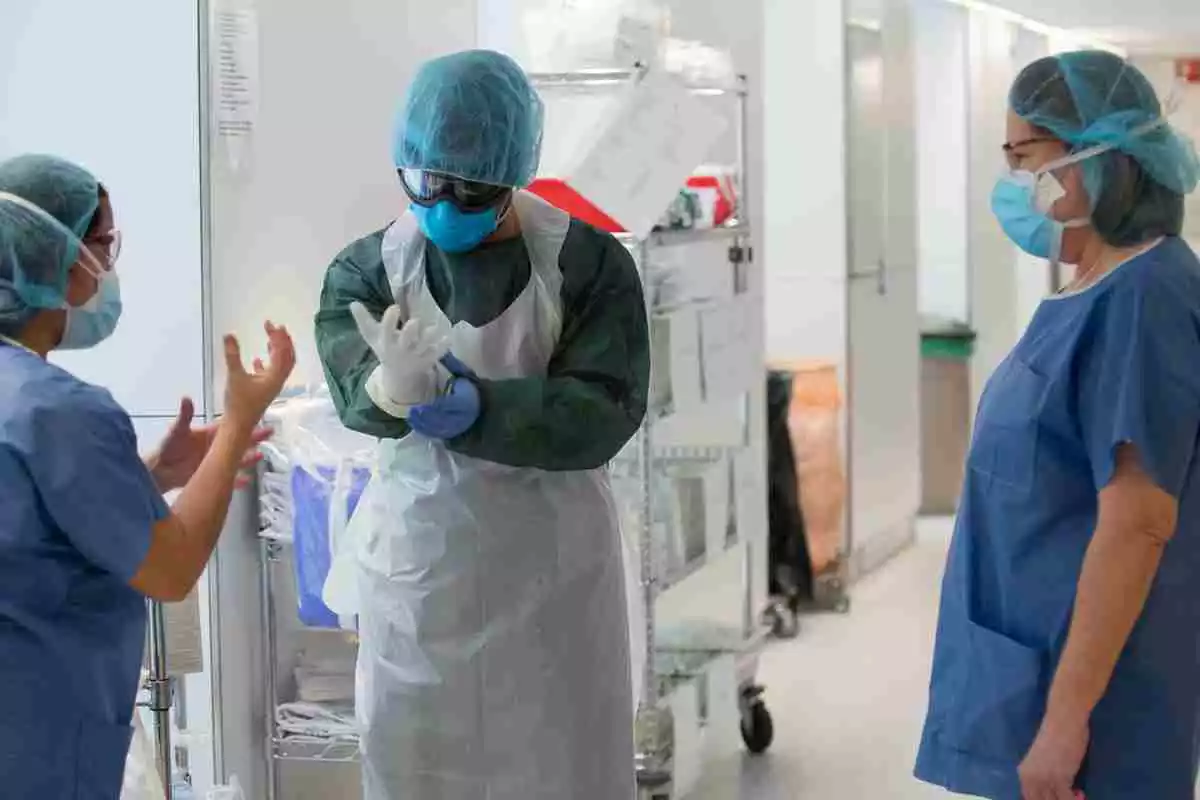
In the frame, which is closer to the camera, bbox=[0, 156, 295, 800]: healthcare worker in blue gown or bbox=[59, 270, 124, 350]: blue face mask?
bbox=[0, 156, 295, 800]: healthcare worker in blue gown

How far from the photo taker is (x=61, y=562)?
1.75 m

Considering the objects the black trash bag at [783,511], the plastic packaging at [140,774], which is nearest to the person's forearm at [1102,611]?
the plastic packaging at [140,774]

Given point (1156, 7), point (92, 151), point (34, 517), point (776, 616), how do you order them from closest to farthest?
point (34, 517), point (92, 151), point (776, 616), point (1156, 7)

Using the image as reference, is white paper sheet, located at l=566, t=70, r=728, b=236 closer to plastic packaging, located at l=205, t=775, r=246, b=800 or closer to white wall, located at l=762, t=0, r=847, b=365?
plastic packaging, located at l=205, t=775, r=246, b=800

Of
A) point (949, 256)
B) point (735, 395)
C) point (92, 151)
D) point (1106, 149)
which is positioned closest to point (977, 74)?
point (949, 256)

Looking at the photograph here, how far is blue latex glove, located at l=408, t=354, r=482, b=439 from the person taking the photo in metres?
1.95

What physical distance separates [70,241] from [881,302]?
469 centimetres

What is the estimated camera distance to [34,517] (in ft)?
5.60

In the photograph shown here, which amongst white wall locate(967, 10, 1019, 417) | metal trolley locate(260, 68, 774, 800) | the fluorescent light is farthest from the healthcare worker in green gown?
white wall locate(967, 10, 1019, 417)

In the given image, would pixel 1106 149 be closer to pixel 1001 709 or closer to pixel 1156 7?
pixel 1001 709

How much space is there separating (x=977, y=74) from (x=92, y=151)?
17.2 feet

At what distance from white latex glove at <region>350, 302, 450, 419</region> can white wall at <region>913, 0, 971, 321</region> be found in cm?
544

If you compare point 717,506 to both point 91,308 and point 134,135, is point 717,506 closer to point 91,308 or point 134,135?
point 134,135

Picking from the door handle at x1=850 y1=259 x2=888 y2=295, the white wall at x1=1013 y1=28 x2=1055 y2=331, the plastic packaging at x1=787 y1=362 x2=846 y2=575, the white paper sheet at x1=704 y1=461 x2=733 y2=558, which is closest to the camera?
the white paper sheet at x1=704 y1=461 x2=733 y2=558
